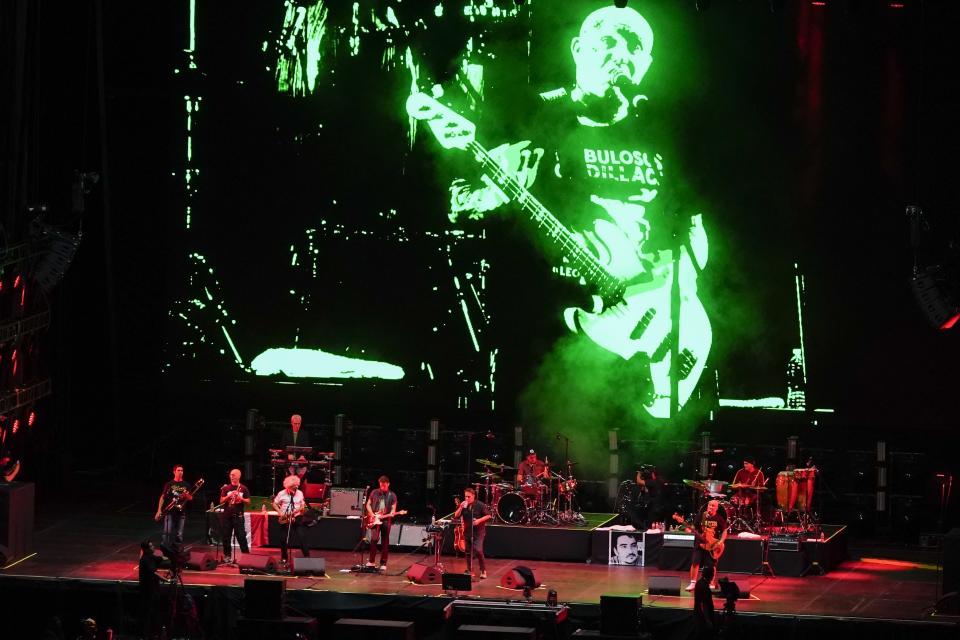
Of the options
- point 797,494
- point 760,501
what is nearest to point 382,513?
point 760,501

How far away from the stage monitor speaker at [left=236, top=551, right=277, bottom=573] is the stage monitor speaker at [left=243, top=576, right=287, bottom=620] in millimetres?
2818

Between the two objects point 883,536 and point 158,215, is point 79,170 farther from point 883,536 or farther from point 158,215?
point 883,536

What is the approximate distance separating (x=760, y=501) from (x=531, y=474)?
3.29 metres

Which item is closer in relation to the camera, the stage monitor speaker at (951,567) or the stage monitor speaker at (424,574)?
the stage monitor speaker at (951,567)

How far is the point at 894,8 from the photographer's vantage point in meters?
23.9

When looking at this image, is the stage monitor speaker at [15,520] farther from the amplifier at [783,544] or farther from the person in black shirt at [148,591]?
the amplifier at [783,544]

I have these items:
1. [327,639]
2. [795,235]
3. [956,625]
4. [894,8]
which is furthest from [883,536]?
[327,639]

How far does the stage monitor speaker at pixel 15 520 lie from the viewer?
2119 centimetres

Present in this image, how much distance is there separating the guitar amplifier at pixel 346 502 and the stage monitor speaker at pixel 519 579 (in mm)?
3129

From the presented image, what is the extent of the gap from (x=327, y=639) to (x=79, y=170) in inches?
420

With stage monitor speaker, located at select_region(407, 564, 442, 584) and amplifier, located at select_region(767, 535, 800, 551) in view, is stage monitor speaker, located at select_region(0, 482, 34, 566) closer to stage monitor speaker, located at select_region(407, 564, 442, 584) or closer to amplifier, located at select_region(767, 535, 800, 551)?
stage monitor speaker, located at select_region(407, 564, 442, 584)

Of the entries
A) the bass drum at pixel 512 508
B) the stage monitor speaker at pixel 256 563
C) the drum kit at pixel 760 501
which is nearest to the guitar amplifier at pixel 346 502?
the stage monitor speaker at pixel 256 563

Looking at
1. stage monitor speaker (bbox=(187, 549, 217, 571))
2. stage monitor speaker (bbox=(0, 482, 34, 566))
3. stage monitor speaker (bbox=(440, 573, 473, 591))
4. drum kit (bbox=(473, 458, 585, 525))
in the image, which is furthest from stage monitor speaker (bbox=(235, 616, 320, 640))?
drum kit (bbox=(473, 458, 585, 525))

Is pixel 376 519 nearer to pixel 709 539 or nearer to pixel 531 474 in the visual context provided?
pixel 531 474
